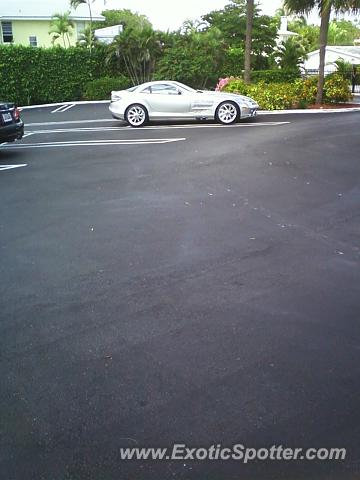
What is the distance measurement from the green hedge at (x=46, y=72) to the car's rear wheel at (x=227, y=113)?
513 inches

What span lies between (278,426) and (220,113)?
15.0 m

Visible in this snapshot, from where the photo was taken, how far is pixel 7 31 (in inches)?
1569

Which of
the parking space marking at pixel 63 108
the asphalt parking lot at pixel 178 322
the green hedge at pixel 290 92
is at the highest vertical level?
the green hedge at pixel 290 92

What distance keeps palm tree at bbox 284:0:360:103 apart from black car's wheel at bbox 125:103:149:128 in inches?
325

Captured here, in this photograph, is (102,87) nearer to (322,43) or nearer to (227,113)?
(322,43)

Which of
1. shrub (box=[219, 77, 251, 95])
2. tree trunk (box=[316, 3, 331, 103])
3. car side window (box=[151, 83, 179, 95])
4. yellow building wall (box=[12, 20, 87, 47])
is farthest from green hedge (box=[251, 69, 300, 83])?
yellow building wall (box=[12, 20, 87, 47])

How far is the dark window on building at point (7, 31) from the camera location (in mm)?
39594

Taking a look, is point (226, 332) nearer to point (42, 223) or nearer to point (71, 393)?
point (71, 393)

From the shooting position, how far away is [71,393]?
3.45m

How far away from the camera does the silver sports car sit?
17.0 meters

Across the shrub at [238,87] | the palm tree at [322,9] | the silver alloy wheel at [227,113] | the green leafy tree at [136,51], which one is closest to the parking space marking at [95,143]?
the silver alloy wheel at [227,113]

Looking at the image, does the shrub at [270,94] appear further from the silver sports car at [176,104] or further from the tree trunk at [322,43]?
the silver sports car at [176,104]

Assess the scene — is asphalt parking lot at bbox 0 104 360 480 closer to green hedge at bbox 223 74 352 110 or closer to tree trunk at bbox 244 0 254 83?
green hedge at bbox 223 74 352 110

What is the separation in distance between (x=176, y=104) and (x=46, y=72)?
12.3 m
